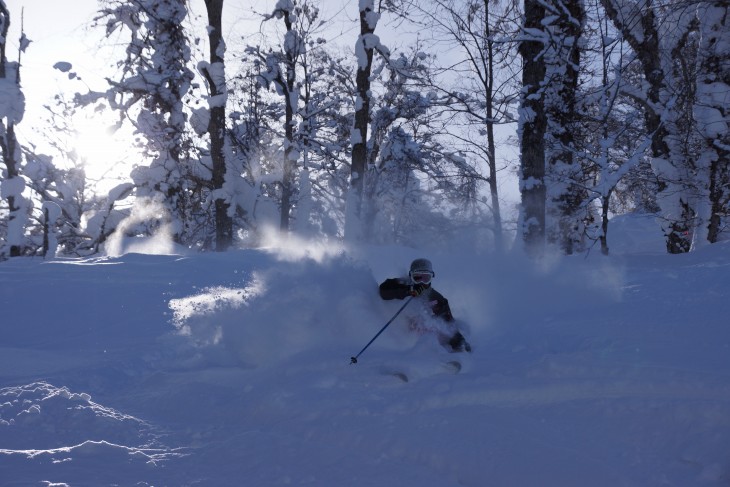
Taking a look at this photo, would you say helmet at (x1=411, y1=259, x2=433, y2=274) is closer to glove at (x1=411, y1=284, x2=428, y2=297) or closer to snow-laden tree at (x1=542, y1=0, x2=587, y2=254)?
glove at (x1=411, y1=284, x2=428, y2=297)

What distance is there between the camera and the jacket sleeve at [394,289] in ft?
23.0

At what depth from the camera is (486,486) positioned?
3.04 meters

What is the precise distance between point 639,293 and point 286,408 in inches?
202

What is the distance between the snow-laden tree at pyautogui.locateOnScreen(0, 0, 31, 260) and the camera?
16.7m

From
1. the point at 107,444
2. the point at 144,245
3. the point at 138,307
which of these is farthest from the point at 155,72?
the point at 107,444

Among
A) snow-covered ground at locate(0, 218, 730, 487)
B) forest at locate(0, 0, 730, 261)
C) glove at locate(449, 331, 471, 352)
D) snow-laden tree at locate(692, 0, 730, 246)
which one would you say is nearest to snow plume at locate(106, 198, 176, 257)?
forest at locate(0, 0, 730, 261)

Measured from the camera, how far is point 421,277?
23.0ft

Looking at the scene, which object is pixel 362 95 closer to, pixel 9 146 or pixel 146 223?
pixel 146 223

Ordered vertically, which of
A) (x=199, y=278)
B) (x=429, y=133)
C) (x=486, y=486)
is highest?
(x=429, y=133)

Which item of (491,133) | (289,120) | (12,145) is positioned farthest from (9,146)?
(491,133)

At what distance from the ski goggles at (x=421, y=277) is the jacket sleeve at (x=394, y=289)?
14cm

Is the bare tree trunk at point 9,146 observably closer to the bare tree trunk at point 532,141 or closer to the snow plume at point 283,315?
the snow plume at point 283,315

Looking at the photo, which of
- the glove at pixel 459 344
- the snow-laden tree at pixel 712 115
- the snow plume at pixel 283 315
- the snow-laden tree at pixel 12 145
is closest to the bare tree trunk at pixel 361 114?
the snow plume at pixel 283 315

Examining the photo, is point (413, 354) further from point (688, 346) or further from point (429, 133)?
point (429, 133)
